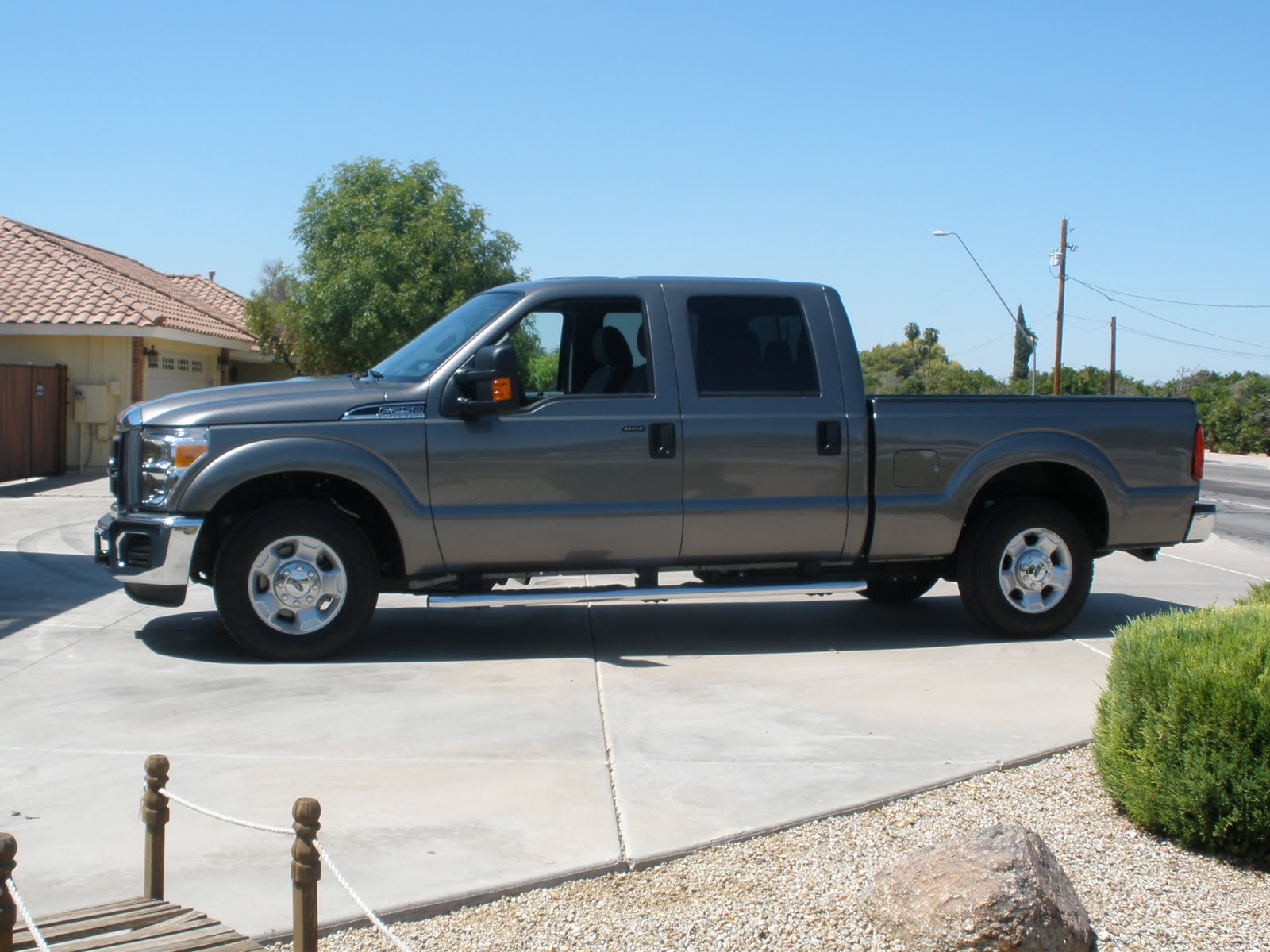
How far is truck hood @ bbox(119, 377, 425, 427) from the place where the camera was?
733cm

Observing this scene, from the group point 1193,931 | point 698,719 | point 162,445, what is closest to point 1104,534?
point 698,719

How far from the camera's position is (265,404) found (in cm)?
739

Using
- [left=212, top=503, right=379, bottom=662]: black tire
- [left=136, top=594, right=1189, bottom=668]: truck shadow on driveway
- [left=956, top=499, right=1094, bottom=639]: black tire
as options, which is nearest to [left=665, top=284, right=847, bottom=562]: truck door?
[left=136, top=594, right=1189, bottom=668]: truck shadow on driveway

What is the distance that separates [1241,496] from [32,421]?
73.5 ft

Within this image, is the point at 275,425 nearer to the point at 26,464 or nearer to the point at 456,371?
the point at 456,371

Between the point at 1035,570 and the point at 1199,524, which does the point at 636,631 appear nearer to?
the point at 1035,570

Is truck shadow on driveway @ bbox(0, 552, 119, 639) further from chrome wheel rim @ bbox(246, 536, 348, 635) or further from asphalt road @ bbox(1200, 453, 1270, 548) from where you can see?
asphalt road @ bbox(1200, 453, 1270, 548)

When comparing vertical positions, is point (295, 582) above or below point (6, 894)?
above

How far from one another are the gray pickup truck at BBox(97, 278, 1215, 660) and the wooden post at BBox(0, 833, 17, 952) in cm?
459

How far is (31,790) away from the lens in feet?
16.7

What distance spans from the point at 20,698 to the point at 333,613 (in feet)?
5.40

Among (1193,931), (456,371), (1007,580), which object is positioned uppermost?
(456,371)

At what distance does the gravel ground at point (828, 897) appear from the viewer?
3.88 m

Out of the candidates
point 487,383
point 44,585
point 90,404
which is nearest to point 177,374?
point 90,404
